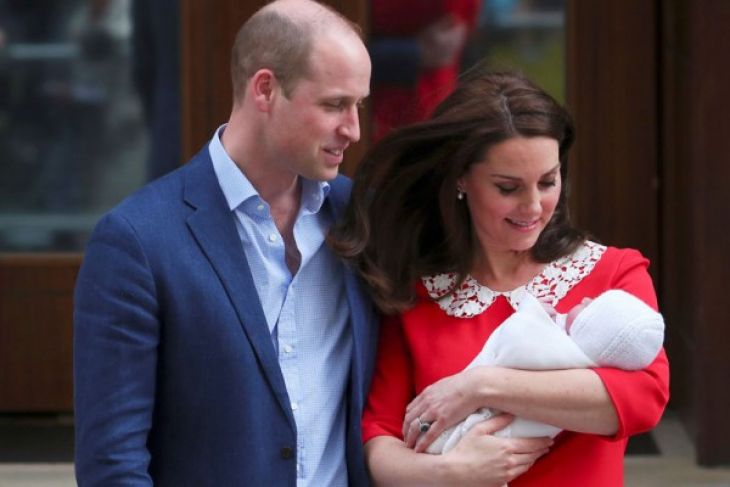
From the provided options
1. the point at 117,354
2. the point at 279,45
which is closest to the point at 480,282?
the point at 279,45

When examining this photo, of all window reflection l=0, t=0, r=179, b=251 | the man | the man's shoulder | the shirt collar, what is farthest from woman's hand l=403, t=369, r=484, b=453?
window reflection l=0, t=0, r=179, b=251

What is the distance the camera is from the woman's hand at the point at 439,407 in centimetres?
316

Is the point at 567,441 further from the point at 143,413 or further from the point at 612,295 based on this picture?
the point at 143,413

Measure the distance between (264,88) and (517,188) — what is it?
532mm

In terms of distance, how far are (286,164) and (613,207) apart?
3.25 metres

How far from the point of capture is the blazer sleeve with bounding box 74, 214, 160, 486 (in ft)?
9.81

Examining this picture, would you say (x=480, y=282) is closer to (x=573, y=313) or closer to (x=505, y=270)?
(x=505, y=270)

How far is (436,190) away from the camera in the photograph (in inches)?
135

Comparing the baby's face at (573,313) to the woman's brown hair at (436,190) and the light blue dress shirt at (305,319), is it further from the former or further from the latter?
the light blue dress shirt at (305,319)

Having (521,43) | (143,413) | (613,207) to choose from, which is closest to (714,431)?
(613,207)

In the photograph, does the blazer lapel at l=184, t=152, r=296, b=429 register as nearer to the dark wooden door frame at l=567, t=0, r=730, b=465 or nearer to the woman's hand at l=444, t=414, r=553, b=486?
the woman's hand at l=444, t=414, r=553, b=486

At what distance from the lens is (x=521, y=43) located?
620 centimetres

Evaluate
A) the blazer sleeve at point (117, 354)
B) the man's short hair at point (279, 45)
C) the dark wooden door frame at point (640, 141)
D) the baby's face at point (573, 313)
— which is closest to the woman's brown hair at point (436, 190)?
the baby's face at point (573, 313)

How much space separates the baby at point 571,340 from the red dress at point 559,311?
0.05 m
